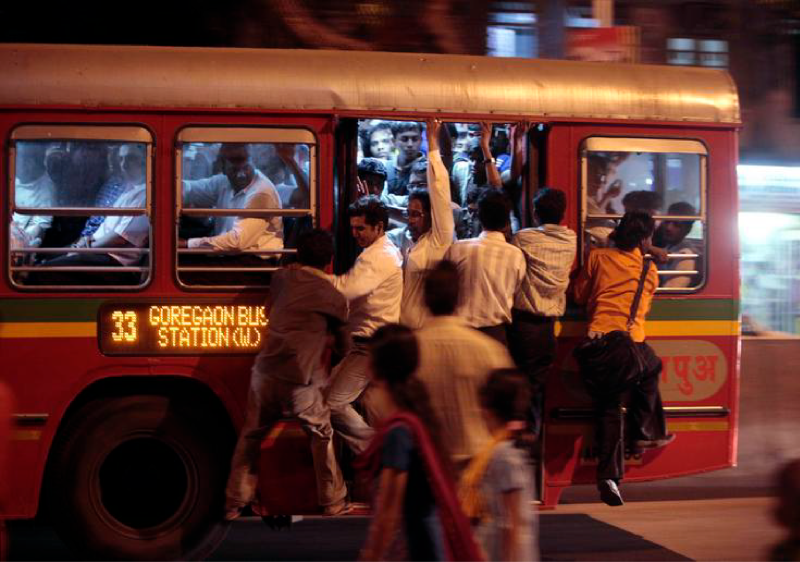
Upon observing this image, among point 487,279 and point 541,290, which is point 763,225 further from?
point 487,279

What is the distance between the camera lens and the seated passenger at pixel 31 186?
614 centimetres

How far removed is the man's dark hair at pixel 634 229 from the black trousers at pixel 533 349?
0.66 m

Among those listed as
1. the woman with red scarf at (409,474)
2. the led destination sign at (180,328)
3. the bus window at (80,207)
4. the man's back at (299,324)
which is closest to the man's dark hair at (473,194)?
the man's back at (299,324)

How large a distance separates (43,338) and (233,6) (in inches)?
240

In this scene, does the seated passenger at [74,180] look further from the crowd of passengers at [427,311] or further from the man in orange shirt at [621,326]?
the man in orange shirt at [621,326]

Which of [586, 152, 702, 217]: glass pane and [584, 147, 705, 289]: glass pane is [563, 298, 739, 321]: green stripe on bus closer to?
[584, 147, 705, 289]: glass pane

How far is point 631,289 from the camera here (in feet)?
20.9

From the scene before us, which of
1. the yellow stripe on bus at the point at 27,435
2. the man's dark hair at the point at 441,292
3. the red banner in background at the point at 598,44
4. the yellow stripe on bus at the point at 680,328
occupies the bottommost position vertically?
the yellow stripe on bus at the point at 27,435

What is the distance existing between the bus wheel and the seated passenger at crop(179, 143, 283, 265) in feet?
3.35

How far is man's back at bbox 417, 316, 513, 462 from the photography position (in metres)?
4.16

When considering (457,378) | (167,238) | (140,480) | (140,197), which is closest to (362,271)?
(167,238)

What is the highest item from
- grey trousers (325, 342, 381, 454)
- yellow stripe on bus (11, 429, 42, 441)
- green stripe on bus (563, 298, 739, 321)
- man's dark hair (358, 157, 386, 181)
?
man's dark hair (358, 157, 386, 181)

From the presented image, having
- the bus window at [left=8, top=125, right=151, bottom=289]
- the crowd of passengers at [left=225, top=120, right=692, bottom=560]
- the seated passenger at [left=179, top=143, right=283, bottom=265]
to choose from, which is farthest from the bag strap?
the bus window at [left=8, top=125, right=151, bottom=289]

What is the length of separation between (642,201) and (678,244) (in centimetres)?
39
